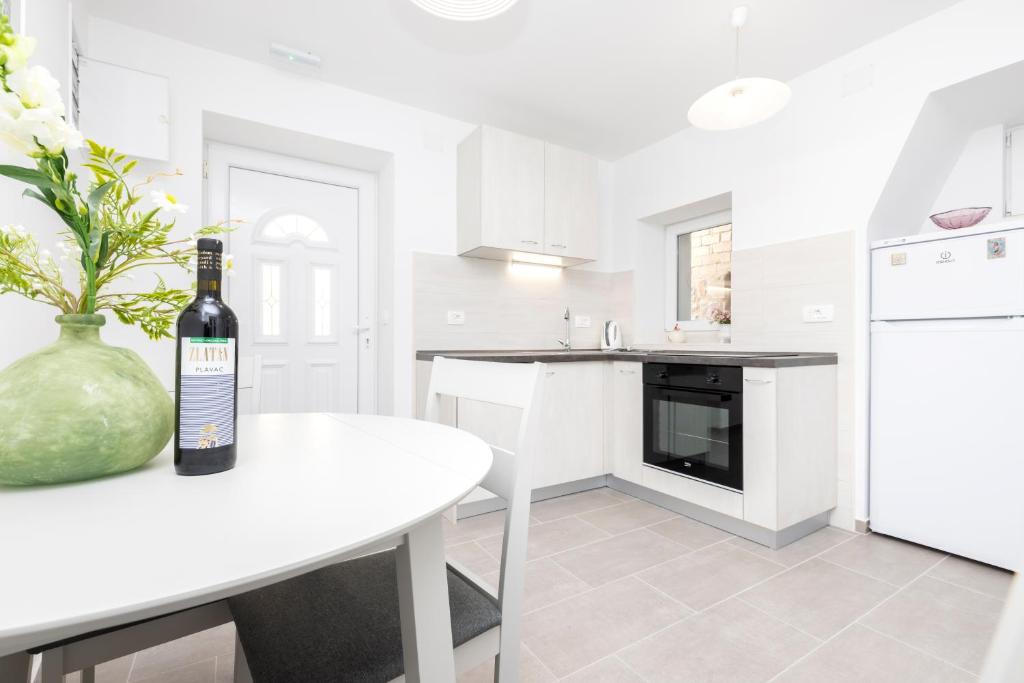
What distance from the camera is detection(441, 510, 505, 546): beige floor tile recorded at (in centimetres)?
231

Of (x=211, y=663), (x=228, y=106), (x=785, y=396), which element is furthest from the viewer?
(x=228, y=106)

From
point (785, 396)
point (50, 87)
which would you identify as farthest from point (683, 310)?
point (50, 87)

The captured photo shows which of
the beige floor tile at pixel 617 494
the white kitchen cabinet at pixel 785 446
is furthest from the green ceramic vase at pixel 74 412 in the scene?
the beige floor tile at pixel 617 494

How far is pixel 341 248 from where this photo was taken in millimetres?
3232

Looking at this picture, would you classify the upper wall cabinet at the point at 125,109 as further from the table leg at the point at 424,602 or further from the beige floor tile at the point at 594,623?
the beige floor tile at the point at 594,623

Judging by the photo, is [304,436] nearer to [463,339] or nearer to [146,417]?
[146,417]

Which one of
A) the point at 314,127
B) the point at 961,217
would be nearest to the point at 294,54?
Result: the point at 314,127

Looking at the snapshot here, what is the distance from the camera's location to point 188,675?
136 cm

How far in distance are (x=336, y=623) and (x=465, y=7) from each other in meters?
1.85

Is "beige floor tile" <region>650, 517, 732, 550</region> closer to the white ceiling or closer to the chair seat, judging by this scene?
the chair seat

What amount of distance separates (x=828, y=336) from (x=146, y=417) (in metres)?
2.92

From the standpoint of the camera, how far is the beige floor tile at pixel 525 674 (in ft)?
4.43

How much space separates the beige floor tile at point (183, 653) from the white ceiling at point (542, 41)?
267cm

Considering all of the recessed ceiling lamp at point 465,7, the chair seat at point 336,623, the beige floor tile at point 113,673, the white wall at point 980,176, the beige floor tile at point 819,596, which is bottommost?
the beige floor tile at point 113,673
